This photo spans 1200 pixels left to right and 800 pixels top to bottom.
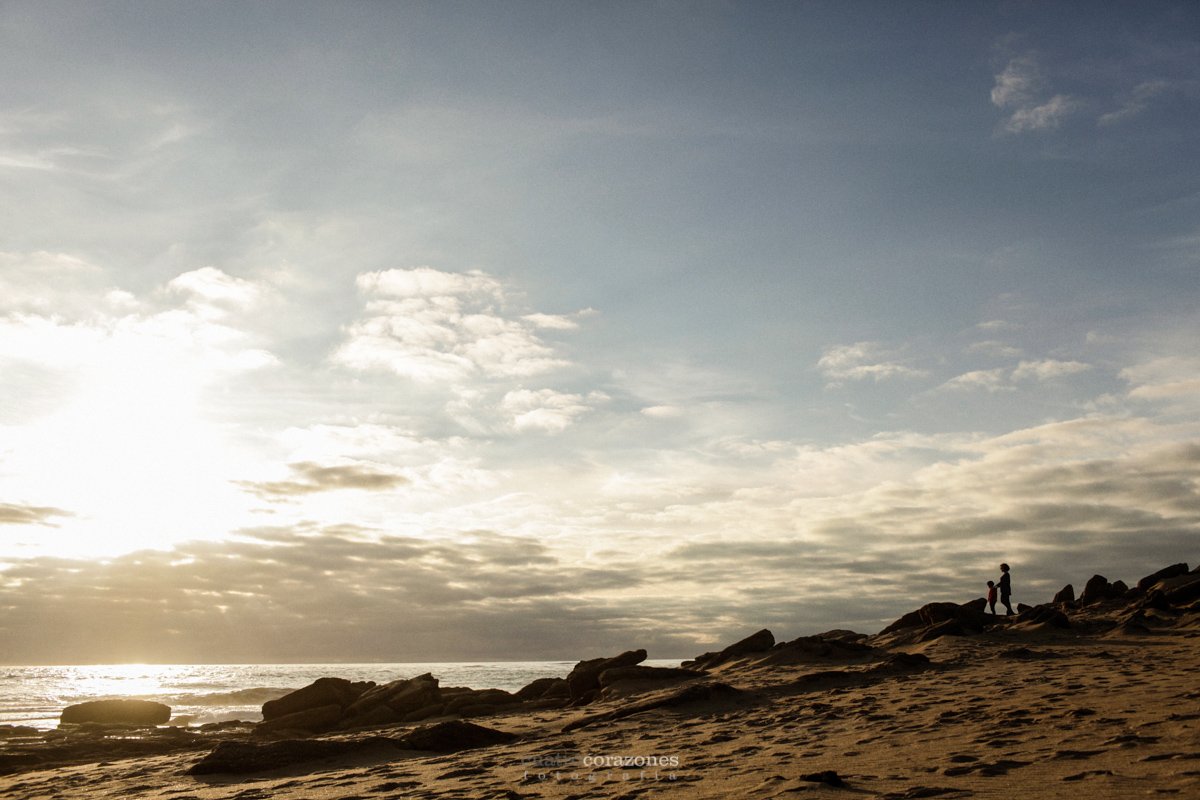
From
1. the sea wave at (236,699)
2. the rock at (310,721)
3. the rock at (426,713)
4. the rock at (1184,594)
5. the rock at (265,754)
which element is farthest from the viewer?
the sea wave at (236,699)

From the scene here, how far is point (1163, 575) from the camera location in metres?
34.9

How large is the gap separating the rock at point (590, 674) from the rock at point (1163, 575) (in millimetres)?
23192

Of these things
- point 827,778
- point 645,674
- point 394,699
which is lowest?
point 394,699

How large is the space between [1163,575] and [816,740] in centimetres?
3133

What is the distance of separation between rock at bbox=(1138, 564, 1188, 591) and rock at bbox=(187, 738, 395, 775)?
112ft

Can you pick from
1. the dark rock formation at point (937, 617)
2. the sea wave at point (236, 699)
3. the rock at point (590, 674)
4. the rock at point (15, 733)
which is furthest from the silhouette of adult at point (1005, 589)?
the sea wave at point (236, 699)

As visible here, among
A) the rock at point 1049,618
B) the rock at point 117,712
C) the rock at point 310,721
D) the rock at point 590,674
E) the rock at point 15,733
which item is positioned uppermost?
the rock at point 1049,618

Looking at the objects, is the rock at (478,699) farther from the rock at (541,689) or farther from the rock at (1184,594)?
the rock at (1184,594)

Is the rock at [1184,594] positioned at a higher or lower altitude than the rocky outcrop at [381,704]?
higher

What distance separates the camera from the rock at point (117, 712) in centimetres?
3512

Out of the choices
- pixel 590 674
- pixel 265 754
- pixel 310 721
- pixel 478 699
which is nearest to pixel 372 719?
pixel 310 721

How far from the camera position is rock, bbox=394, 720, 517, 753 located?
16.1m

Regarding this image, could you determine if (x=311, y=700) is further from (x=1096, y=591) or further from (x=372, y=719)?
(x=1096, y=591)

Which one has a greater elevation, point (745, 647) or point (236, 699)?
point (745, 647)
